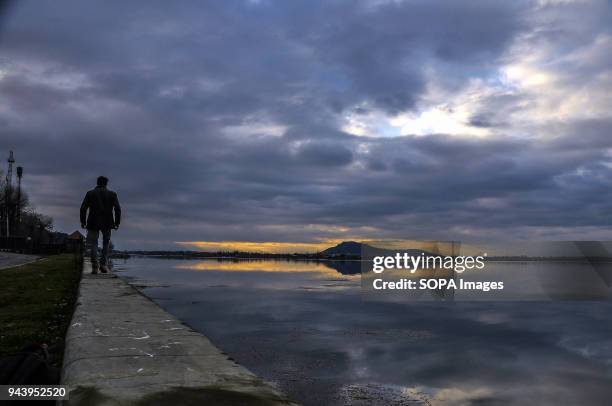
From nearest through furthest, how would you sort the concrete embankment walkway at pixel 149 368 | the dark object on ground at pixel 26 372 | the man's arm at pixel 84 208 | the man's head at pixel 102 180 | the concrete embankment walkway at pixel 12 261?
the dark object on ground at pixel 26 372 → the concrete embankment walkway at pixel 149 368 → the man's arm at pixel 84 208 → the man's head at pixel 102 180 → the concrete embankment walkway at pixel 12 261

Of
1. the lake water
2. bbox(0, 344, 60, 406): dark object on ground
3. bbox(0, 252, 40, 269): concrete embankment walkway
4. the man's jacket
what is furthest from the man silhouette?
bbox(0, 252, 40, 269): concrete embankment walkway

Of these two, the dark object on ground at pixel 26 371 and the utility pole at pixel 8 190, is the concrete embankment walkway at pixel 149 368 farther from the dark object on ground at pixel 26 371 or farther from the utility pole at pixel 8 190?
the utility pole at pixel 8 190

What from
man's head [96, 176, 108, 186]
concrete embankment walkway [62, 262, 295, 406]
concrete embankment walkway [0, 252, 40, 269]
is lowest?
concrete embankment walkway [0, 252, 40, 269]

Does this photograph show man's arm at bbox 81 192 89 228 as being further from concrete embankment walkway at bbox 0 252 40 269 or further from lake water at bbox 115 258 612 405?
concrete embankment walkway at bbox 0 252 40 269

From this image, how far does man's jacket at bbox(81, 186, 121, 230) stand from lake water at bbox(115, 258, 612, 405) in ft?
8.92

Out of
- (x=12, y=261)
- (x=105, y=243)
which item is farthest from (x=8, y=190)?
(x=105, y=243)

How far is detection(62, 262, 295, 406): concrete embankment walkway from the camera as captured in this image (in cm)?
297

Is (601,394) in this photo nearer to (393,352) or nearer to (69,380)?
(393,352)

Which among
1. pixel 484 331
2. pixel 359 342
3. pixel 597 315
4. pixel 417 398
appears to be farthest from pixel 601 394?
pixel 597 315

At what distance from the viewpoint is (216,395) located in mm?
3023

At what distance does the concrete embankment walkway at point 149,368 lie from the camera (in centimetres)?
297

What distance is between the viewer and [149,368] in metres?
3.61

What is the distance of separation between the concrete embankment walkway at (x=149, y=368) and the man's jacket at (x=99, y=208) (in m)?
5.87

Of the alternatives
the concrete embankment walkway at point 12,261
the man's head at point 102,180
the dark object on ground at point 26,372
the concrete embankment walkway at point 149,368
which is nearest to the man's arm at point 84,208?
the man's head at point 102,180
